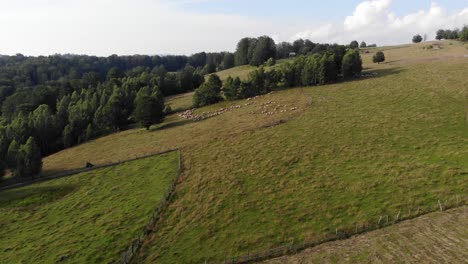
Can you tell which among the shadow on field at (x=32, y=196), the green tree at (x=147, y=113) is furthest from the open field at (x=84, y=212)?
the green tree at (x=147, y=113)

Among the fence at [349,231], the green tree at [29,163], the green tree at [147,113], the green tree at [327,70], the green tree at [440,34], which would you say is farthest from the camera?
the green tree at [440,34]

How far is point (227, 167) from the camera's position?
47.9 metres

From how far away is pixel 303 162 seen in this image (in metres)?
46.4

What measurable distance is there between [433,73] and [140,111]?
7145cm

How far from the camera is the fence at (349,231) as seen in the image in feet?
98.3

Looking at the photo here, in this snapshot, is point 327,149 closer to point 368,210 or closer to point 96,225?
point 368,210

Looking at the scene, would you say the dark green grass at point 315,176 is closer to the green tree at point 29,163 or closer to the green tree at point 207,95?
the green tree at point 29,163

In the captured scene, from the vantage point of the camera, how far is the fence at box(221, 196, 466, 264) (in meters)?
30.0

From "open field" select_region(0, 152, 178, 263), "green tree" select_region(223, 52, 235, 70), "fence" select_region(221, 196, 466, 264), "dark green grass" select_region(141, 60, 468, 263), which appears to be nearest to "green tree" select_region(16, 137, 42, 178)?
"open field" select_region(0, 152, 178, 263)

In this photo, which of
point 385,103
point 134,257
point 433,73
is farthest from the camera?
point 433,73

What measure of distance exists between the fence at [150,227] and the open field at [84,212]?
30.1 inches

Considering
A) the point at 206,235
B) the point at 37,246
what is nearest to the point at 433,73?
the point at 206,235

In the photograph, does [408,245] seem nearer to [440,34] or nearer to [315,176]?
[315,176]

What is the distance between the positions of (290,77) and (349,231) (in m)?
64.6
